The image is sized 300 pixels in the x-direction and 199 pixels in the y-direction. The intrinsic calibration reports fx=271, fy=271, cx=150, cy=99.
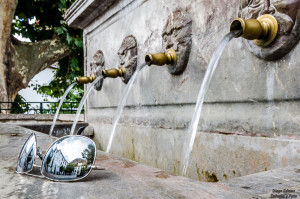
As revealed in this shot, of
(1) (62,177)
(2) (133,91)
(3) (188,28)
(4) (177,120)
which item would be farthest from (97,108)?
(1) (62,177)

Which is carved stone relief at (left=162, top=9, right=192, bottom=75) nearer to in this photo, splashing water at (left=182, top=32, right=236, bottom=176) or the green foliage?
splashing water at (left=182, top=32, right=236, bottom=176)

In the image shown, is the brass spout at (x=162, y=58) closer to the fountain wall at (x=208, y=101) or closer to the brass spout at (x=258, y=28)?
the fountain wall at (x=208, y=101)

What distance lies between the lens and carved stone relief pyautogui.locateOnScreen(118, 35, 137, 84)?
11.7 ft

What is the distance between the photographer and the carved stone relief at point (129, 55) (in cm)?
357

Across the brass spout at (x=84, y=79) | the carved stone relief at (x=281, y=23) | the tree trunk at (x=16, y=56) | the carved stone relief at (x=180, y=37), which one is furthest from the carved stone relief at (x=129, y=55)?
the tree trunk at (x=16, y=56)

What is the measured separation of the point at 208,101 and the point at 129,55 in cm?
155

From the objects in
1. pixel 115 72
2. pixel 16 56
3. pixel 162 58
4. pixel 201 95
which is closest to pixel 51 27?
pixel 16 56

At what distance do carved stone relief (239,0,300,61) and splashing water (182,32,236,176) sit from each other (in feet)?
0.74

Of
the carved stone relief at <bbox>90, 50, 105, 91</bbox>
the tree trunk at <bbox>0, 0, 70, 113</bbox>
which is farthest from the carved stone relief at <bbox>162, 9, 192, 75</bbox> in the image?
the tree trunk at <bbox>0, 0, 70, 113</bbox>

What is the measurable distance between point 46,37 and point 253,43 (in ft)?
29.7

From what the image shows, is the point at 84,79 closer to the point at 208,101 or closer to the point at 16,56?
the point at 208,101

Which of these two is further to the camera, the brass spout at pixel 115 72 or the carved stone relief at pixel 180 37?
the brass spout at pixel 115 72

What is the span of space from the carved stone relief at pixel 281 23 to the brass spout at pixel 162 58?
944 mm

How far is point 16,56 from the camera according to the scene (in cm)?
891
